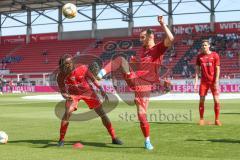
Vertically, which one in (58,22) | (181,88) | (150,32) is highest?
(58,22)

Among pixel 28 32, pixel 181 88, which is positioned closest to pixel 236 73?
pixel 181 88

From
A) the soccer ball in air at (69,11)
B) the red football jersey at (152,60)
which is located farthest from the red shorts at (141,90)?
the soccer ball in air at (69,11)

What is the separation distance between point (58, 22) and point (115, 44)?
→ 31.8 ft

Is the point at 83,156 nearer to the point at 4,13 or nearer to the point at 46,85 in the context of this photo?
the point at 46,85

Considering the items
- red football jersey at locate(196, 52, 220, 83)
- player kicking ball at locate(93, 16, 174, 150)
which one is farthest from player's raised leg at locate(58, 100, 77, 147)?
red football jersey at locate(196, 52, 220, 83)

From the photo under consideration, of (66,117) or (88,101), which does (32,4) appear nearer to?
(88,101)

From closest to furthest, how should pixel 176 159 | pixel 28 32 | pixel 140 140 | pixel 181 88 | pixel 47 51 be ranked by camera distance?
pixel 176 159 → pixel 140 140 → pixel 181 88 → pixel 47 51 → pixel 28 32

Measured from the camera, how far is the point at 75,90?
33.4 ft

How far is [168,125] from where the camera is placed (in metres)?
13.7

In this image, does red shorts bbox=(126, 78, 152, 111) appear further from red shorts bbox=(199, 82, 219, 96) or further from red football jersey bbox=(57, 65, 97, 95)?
red shorts bbox=(199, 82, 219, 96)

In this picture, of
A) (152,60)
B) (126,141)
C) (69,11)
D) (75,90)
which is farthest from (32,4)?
(152,60)

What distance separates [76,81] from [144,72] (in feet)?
4.93

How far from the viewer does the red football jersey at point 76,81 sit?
10.1 metres

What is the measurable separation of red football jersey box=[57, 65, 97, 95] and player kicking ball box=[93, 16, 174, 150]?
2.76 ft
